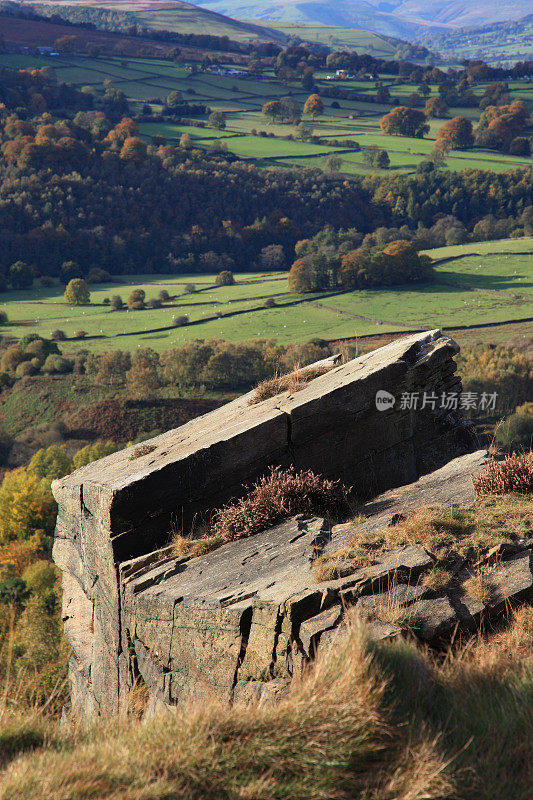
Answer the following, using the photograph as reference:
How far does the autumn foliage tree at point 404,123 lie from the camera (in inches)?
6585

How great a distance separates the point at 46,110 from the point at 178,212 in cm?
4291

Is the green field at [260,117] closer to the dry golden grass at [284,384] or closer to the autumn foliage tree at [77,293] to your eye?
the autumn foliage tree at [77,293]

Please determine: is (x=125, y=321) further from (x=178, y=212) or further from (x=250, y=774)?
(x=250, y=774)

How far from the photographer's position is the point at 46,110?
15825 cm

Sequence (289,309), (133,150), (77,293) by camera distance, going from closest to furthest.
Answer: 1. (289,309)
2. (77,293)
3. (133,150)

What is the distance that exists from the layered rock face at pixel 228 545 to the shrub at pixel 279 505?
0.95ft

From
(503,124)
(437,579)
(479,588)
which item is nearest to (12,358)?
(437,579)

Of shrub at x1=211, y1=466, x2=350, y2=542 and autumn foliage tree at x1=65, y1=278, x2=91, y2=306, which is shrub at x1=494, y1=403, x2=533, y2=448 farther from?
autumn foliage tree at x1=65, y1=278, x2=91, y2=306

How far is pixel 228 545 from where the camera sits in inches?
349

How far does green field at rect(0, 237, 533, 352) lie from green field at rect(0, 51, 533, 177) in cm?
5041

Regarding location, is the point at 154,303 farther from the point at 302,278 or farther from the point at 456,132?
the point at 456,132

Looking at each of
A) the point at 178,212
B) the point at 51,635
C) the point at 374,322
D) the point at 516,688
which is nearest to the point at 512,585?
the point at 516,688

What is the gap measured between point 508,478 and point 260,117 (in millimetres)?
187108

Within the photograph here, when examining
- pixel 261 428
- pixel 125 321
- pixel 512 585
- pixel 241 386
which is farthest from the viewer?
pixel 125 321
